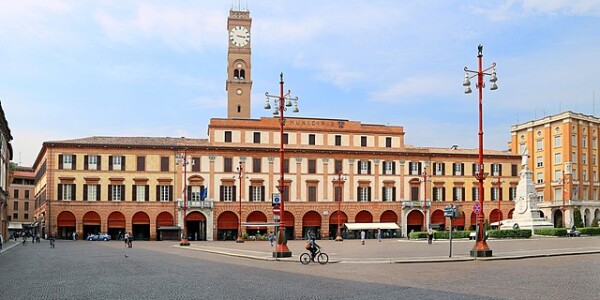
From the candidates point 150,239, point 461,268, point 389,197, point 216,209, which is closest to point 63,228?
point 150,239

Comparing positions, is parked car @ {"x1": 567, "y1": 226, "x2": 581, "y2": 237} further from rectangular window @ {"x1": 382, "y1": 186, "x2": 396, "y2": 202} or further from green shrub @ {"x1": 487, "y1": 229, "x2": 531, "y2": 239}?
rectangular window @ {"x1": 382, "y1": 186, "x2": 396, "y2": 202}

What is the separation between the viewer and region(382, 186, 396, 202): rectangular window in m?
78.9

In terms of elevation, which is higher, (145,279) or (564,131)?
(564,131)

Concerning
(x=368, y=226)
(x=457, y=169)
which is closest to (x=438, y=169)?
(x=457, y=169)

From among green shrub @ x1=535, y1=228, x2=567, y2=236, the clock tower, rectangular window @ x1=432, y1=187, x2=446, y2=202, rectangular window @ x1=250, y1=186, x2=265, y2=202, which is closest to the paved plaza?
green shrub @ x1=535, y1=228, x2=567, y2=236

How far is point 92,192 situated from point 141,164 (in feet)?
19.5

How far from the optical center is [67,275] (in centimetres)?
2225

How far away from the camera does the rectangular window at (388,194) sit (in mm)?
78875

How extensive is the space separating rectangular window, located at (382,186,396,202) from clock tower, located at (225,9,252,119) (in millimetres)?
21708

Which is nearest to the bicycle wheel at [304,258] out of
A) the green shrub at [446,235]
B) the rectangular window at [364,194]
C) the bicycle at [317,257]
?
the bicycle at [317,257]

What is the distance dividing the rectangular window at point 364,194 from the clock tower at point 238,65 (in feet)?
65.1

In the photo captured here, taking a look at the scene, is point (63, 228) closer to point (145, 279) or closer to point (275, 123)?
point (275, 123)

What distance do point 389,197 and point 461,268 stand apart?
5593 cm

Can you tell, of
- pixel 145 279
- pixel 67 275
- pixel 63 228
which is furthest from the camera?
pixel 63 228
